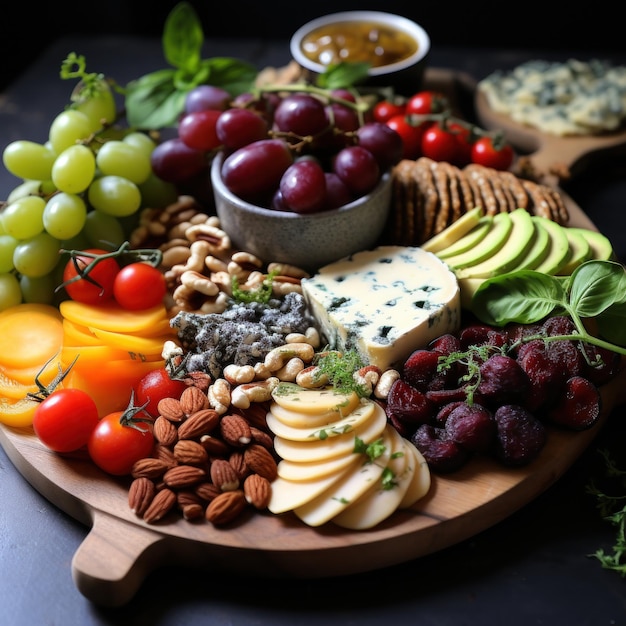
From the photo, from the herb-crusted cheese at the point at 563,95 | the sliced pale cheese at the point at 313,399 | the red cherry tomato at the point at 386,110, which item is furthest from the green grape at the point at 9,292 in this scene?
the herb-crusted cheese at the point at 563,95

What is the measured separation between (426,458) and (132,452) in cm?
56

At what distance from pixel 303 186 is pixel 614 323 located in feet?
2.41

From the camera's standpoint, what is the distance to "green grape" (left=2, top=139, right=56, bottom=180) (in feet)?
6.08

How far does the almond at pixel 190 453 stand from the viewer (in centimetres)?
142

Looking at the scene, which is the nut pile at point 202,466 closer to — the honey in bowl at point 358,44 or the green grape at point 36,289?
the green grape at point 36,289

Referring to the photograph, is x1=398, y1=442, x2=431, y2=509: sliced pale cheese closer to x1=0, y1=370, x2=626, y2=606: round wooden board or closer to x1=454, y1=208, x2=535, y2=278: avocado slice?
x1=0, y1=370, x2=626, y2=606: round wooden board

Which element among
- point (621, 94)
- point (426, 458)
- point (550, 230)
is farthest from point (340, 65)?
point (426, 458)

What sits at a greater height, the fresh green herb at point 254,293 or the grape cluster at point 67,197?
the grape cluster at point 67,197

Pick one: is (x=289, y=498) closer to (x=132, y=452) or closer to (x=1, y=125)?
(x=132, y=452)

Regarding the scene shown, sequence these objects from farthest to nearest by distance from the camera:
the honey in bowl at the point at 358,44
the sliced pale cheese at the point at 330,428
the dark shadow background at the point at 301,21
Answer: the dark shadow background at the point at 301,21, the honey in bowl at the point at 358,44, the sliced pale cheese at the point at 330,428

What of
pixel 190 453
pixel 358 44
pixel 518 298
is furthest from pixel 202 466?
pixel 358 44

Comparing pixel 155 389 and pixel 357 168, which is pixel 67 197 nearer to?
pixel 155 389

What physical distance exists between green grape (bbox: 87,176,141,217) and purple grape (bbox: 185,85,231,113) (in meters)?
0.34

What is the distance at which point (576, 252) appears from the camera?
179cm
